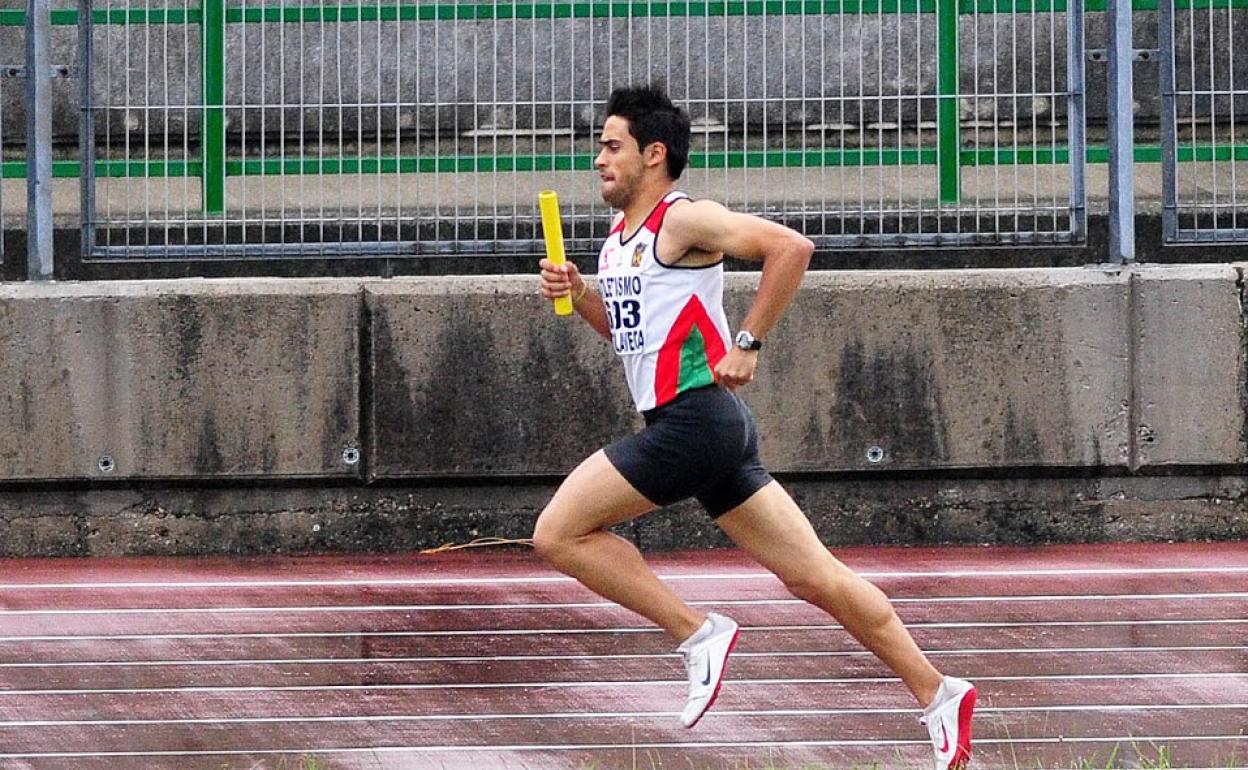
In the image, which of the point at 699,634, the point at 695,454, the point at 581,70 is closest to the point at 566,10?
the point at 581,70

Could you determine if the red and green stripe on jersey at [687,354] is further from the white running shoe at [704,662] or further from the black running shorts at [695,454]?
the white running shoe at [704,662]

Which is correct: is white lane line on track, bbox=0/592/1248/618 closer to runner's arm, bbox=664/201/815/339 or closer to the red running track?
the red running track

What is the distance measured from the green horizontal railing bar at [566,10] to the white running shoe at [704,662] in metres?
4.53

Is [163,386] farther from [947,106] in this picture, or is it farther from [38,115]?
[947,106]

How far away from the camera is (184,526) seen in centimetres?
973

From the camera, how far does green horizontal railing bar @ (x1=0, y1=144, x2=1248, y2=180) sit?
31.2 ft

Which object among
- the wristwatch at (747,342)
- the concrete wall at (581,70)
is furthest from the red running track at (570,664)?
the concrete wall at (581,70)

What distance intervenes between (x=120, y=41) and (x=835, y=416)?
3.61 m

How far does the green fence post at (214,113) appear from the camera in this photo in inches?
378

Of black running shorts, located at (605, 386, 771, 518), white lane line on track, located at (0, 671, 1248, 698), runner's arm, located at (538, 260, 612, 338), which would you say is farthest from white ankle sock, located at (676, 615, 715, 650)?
white lane line on track, located at (0, 671, 1248, 698)

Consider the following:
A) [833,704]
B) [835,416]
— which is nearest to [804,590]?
[833,704]

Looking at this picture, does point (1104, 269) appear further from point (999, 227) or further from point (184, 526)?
point (184, 526)

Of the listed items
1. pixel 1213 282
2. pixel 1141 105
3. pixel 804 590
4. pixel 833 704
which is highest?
pixel 1141 105

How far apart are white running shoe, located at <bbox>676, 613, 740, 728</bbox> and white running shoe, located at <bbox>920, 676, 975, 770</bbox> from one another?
1.89 feet
